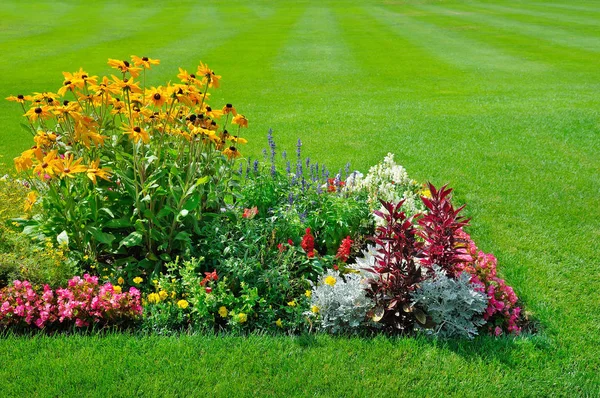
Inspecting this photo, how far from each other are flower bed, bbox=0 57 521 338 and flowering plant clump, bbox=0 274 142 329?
0.03 feet

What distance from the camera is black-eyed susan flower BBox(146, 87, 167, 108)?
418 cm

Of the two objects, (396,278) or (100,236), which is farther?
(100,236)

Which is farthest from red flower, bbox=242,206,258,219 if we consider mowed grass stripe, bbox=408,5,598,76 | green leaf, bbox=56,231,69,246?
mowed grass stripe, bbox=408,5,598,76

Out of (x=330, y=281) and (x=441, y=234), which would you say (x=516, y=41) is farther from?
(x=330, y=281)

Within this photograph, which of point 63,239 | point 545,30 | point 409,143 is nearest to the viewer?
point 63,239

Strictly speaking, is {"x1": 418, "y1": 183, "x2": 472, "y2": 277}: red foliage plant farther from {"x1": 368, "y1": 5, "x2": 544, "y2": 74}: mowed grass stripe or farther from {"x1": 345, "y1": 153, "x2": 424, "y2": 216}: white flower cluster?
{"x1": 368, "y1": 5, "x2": 544, "y2": 74}: mowed grass stripe

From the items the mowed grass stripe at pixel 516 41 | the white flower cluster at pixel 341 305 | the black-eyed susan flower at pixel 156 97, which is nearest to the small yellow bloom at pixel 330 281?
the white flower cluster at pixel 341 305

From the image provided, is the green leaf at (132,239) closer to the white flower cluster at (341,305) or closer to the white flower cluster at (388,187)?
the white flower cluster at (341,305)

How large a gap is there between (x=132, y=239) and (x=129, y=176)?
0.56 meters

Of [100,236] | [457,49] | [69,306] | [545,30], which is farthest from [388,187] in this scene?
[545,30]

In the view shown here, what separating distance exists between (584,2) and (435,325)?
143 ft

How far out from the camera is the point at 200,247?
4785mm

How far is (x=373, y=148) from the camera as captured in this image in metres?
8.78

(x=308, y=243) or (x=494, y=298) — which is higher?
(x=308, y=243)
